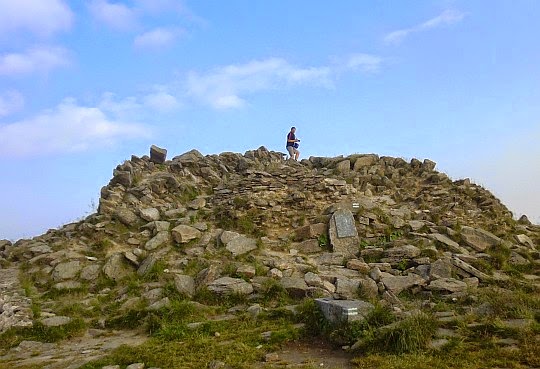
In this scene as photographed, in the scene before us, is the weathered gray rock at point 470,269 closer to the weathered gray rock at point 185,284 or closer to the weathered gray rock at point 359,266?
the weathered gray rock at point 359,266

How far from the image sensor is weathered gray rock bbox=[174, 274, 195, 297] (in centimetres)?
973

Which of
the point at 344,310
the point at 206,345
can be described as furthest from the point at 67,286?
the point at 344,310

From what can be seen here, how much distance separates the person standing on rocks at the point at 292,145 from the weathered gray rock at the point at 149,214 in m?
6.55

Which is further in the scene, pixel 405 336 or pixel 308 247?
pixel 308 247

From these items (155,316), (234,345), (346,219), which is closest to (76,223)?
(155,316)

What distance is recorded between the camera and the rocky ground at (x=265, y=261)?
7.34 m

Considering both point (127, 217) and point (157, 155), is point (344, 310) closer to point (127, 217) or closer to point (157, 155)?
point (127, 217)

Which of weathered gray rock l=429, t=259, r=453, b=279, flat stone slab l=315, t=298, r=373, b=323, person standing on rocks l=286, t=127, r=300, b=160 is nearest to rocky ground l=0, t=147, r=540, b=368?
weathered gray rock l=429, t=259, r=453, b=279

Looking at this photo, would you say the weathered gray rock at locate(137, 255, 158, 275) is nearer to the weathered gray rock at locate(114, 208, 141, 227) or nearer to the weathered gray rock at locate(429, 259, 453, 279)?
the weathered gray rock at locate(114, 208, 141, 227)

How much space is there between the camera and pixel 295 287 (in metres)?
9.56

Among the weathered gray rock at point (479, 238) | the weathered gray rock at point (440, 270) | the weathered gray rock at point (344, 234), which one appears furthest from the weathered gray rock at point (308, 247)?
the weathered gray rock at point (479, 238)

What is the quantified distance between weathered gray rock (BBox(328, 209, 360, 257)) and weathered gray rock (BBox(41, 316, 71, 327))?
250 inches

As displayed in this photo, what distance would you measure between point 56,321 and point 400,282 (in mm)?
6890

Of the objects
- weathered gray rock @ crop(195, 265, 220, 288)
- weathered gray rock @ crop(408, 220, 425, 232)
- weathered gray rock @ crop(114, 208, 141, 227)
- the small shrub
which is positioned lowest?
the small shrub
